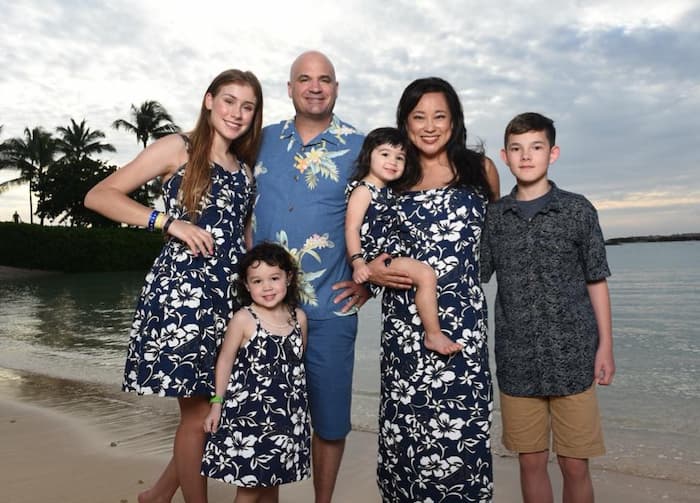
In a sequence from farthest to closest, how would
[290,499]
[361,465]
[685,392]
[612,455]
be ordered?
[685,392], [612,455], [361,465], [290,499]

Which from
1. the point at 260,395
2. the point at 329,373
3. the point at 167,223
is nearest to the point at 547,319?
the point at 329,373

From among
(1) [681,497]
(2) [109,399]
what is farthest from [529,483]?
(2) [109,399]

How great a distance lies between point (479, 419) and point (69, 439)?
3784 mm

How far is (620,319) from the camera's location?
715 inches

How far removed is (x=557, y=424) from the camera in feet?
9.22

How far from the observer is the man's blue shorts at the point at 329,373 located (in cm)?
321

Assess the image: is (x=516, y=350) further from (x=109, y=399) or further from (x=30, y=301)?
(x=30, y=301)

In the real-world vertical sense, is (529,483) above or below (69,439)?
above

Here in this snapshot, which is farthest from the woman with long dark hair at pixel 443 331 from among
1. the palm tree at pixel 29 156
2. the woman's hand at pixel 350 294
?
the palm tree at pixel 29 156

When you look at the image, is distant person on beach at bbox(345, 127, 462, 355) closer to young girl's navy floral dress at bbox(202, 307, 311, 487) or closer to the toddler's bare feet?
the toddler's bare feet

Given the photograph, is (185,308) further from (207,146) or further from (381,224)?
(381,224)

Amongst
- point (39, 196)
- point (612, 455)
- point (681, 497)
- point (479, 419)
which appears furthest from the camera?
point (39, 196)

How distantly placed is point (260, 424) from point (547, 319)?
1317 millimetres

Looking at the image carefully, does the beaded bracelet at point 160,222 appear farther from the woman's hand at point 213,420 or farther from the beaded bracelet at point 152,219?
the woman's hand at point 213,420
